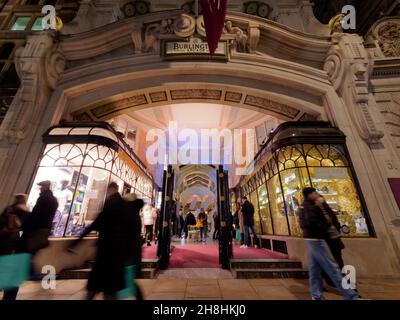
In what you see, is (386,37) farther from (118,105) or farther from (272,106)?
(118,105)

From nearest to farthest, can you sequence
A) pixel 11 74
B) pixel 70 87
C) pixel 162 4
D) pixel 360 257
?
pixel 360 257
pixel 70 87
pixel 11 74
pixel 162 4

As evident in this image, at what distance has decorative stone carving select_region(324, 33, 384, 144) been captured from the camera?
24.2 ft

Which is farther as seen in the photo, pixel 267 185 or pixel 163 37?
pixel 267 185

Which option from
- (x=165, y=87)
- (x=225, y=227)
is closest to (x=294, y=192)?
(x=225, y=227)

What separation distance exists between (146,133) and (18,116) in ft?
32.9

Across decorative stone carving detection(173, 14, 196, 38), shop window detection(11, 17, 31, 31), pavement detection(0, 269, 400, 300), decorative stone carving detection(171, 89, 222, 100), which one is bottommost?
pavement detection(0, 269, 400, 300)

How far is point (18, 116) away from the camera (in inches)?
298

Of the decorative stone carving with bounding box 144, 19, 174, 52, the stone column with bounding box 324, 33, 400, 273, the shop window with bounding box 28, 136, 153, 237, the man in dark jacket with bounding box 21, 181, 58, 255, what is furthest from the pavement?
the decorative stone carving with bounding box 144, 19, 174, 52

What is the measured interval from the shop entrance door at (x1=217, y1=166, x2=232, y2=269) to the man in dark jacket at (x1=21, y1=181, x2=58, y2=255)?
4532 mm

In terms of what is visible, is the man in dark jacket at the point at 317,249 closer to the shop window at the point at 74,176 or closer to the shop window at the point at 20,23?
the shop window at the point at 74,176

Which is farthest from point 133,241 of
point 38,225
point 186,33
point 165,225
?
point 186,33

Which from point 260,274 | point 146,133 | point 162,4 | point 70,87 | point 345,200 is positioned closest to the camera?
point 260,274

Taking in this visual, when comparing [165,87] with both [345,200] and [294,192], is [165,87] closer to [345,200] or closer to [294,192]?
[294,192]

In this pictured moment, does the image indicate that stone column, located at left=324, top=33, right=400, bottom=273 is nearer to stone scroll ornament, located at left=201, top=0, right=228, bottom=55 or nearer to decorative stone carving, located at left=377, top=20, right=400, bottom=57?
decorative stone carving, located at left=377, top=20, right=400, bottom=57
